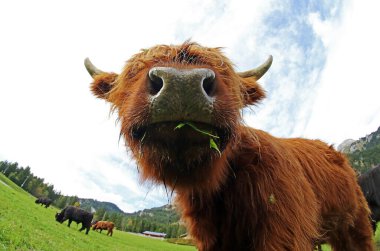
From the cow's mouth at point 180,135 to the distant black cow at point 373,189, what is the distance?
514 inches

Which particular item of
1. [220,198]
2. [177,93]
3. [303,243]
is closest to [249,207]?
[220,198]

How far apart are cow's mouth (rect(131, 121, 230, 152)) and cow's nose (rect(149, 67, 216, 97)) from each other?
244 mm

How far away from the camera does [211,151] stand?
2580mm

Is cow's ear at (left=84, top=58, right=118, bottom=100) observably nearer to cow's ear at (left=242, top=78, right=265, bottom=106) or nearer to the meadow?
cow's ear at (left=242, top=78, right=265, bottom=106)

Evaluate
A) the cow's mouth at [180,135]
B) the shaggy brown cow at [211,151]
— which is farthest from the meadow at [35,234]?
the cow's mouth at [180,135]

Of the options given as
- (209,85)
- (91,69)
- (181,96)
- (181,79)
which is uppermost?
(91,69)

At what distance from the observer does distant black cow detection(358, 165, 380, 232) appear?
13144 mm

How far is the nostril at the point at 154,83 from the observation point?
89.5 inches

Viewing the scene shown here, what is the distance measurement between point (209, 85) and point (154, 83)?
1.32 ft

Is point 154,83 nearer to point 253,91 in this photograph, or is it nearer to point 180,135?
point 180,135

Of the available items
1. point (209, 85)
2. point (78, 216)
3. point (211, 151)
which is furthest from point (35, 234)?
point (78, 216)

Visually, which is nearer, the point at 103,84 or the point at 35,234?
the point at 103,84

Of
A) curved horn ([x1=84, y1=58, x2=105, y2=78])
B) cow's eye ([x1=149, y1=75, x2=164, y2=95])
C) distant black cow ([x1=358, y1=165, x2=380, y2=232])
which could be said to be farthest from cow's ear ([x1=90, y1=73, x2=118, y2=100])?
distant black cow ([x1=358, y1=165, x2=380, y2=232])

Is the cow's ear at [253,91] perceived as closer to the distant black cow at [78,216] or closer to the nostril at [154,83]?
the nostril at [154,83]
